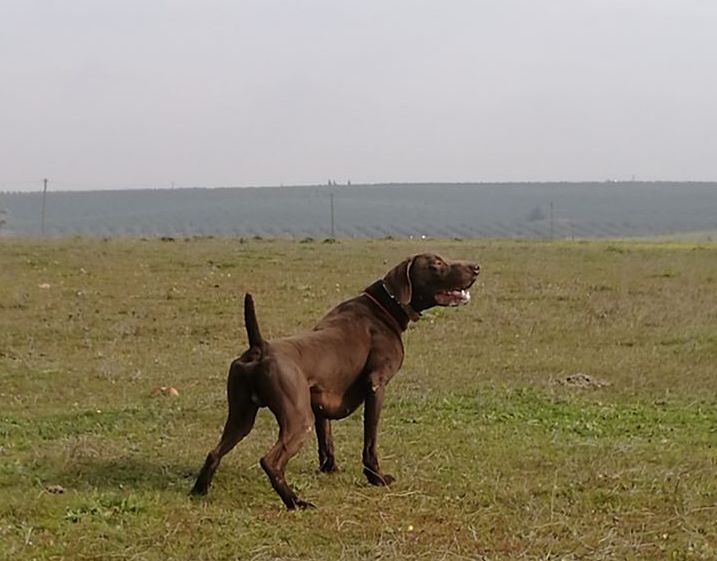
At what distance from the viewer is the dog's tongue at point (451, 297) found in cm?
800

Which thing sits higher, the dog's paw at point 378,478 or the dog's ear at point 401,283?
the dog's ear at point 401,283

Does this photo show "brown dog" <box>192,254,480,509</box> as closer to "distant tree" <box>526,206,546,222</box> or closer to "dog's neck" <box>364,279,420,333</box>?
"dog's neck" <box>364,279,420,333</box>

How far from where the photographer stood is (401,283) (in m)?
7.95

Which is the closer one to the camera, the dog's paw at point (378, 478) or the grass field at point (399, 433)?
the grass field at point (399, 433)

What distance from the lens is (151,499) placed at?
22.8ft

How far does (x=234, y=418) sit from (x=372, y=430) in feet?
3.38

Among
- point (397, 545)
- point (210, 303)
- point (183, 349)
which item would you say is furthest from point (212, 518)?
point (210, 303)

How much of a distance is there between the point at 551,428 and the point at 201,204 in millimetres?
58562

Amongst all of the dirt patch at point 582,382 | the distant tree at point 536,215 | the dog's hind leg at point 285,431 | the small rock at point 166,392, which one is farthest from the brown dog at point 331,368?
the distant tree at point 536,215

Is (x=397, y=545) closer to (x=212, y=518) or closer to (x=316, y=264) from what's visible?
(x=212, y=518)

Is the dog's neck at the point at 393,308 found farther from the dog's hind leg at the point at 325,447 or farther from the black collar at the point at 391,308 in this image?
the dog's hind leg at the point at 325,447

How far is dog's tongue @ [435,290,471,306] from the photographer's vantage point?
8.00 meters

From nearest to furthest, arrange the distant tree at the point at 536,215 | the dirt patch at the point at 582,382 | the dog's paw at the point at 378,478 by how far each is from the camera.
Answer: the dog's paw at the point at 378,478, the dirt patch at the point at 582,382, the distant tree at the point at 536,215

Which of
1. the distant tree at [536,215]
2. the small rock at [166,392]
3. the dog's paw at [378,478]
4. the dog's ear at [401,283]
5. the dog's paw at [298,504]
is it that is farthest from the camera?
the distant tree at [536,215]
